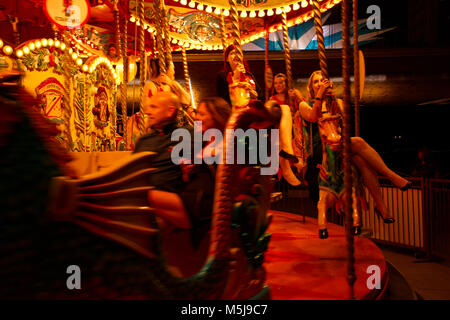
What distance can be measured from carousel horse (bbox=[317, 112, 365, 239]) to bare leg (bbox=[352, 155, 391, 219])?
0.07 meters

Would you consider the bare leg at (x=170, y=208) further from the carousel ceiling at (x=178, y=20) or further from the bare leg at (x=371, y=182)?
the carousel ceiling at (x=178, y=20)

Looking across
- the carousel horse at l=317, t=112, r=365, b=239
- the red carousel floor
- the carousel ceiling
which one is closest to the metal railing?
the red carousel floor

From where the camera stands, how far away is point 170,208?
1.56 meters

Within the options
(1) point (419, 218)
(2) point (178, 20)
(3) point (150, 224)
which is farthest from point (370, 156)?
(2) point (178, 20)

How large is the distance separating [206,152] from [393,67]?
1091 cm

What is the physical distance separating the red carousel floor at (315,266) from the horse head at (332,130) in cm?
91

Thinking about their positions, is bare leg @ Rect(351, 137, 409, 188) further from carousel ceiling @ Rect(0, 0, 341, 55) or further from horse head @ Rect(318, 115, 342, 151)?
carousel ceiling @ Rect(0, 0, 341, 55)

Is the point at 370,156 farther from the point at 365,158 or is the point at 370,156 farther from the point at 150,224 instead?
the point at 150,224

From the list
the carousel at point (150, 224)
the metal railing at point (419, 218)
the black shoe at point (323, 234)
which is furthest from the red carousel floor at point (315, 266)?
the metal railing at point (419, 218)

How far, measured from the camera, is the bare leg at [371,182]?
295cm

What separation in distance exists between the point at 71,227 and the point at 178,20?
4945 millimetres
